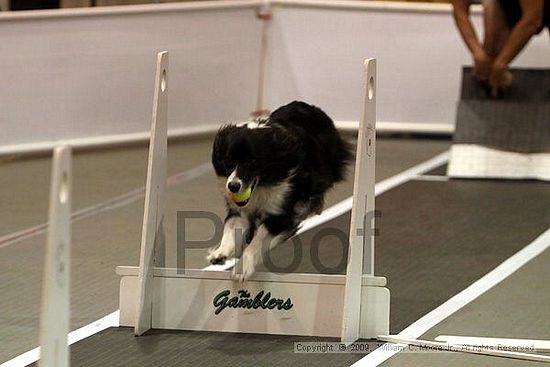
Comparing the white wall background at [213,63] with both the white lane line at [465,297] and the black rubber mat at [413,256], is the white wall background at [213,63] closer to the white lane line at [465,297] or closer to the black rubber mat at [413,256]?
the black rubber mat at [413,256]

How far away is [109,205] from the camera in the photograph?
23.4 ft

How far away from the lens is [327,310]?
15.0 feet

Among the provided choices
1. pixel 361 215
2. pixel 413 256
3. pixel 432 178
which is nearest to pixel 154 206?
pixel 361 215

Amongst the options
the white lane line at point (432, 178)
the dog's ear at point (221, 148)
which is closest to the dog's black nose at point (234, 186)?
the dog's ear at point (221, 148)

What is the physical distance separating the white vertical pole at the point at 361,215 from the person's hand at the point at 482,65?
3.45 metres

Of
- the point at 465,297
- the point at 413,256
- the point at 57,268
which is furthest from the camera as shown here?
the point at 413,256

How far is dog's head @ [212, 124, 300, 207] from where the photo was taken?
4516 mm

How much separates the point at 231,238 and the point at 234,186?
309mm

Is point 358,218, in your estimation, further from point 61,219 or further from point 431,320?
point 61,219

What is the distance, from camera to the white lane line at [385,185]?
6684mm

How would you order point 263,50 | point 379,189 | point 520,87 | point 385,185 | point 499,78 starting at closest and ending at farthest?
point 379,189 < point 385,185 < point 499,78 < point 520,87 < point 263,50

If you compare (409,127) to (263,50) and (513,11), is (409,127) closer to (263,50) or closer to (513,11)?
(263,50)

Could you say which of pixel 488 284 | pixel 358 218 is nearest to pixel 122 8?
pixel 488 284

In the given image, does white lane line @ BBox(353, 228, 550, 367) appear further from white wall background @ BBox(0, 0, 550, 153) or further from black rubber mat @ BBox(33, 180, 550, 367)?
white wall background @ BBox(0, 0, 550, 153)
